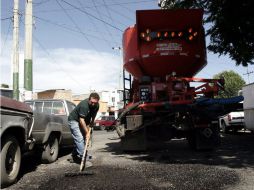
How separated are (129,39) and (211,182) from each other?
5.93m

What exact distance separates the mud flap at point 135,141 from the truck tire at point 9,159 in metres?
4.18

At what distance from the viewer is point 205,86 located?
10102mm

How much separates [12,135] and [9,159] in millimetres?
384

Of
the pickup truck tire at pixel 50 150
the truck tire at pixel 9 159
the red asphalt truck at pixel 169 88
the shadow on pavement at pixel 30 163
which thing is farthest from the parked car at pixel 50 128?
the red asphalt truck at pixel 169 88

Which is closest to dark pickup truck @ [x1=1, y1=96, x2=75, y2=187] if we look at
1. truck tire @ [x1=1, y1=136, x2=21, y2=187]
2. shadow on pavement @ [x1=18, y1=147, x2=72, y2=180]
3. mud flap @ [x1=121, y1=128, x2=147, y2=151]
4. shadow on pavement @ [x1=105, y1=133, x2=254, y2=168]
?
truck tire @ [x1=1, y1=136, x2=21, y2=187]

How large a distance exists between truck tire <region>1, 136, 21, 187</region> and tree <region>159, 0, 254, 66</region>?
6.72m

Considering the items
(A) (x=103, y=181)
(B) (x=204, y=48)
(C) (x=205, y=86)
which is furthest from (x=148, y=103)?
(A) (x=103, y=181)

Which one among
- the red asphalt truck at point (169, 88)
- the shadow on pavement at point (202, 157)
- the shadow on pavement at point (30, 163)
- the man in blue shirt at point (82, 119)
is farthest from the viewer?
the red asphalt truck at point (169, 88)

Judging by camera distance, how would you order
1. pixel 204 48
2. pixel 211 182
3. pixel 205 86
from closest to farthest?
pixel 211 182, pixel 205 86, pixel 204 48

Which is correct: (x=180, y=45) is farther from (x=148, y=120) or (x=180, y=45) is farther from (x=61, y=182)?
(x=61, y=182)

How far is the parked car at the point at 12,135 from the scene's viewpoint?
601 cm

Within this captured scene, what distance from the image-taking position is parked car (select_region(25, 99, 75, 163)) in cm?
794

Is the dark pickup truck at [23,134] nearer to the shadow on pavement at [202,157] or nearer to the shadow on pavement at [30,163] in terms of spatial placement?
the shadow on pavement at [30,163]

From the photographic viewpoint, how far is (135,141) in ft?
34.3
